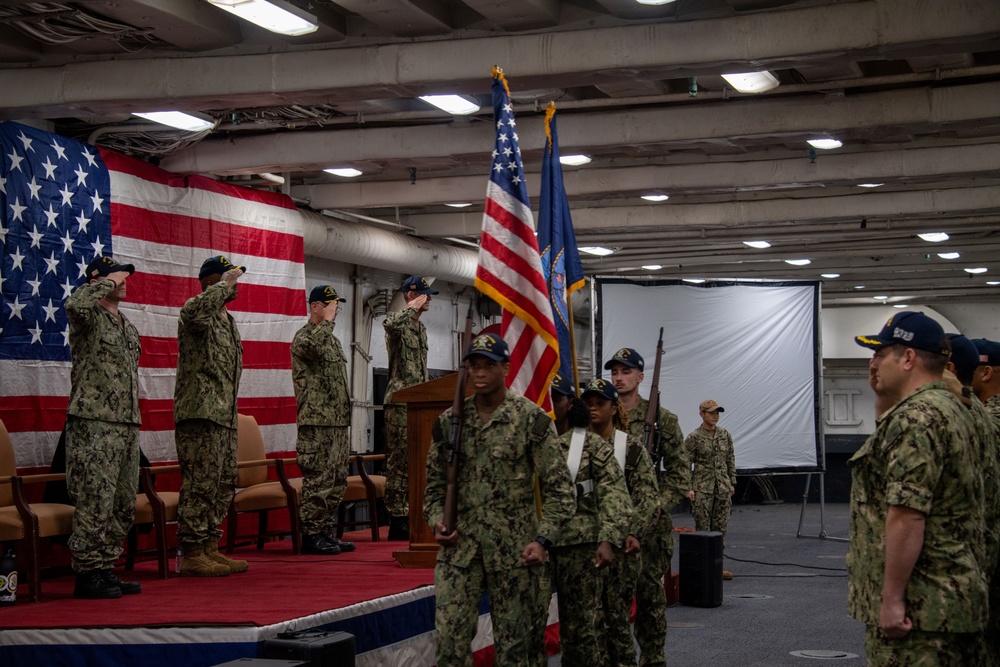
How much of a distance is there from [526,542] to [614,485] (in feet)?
2.65

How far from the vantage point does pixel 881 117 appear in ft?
28.8

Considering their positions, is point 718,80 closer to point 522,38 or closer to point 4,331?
point 522,38

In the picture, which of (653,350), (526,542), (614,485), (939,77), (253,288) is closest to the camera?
(526,542)

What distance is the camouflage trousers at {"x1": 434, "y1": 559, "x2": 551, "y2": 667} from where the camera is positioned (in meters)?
4.34

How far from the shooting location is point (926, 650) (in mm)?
3186

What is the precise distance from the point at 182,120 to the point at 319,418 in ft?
8.91

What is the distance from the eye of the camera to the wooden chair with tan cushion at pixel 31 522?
6.02m

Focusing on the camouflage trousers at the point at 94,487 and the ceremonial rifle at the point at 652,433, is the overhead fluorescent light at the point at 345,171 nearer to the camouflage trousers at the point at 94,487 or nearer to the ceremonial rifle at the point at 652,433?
the camouflage trousers at the point at 94,487

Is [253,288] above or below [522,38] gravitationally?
below

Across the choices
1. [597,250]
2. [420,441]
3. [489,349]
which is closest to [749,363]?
[597,250]

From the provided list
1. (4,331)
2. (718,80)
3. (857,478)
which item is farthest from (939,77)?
(4,331)

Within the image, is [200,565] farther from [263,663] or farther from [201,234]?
[201,234]

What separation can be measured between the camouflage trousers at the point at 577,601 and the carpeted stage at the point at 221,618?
978mm

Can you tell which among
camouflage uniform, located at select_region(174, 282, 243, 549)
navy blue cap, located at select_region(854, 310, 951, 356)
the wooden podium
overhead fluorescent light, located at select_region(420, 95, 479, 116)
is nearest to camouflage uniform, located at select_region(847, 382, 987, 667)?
navy blue cap, located at select_region(854, 310, 951, 356)
